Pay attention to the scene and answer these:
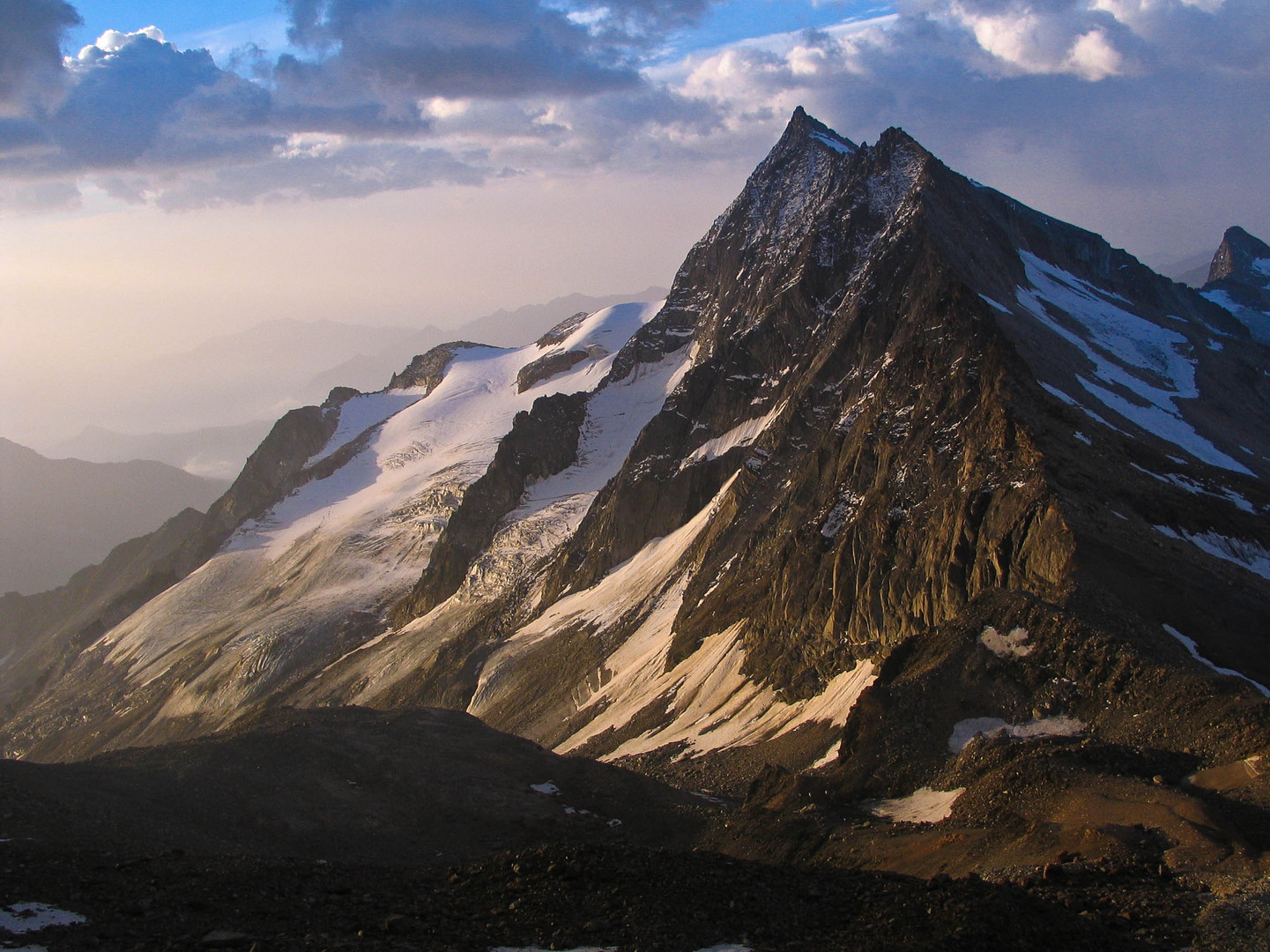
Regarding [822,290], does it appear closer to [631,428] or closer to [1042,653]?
[631,428]

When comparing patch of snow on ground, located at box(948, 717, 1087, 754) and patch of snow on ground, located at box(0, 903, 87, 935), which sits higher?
patch of snow on ground, located at box(0, 903, 87, 935)

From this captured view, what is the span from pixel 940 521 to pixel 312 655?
301ft

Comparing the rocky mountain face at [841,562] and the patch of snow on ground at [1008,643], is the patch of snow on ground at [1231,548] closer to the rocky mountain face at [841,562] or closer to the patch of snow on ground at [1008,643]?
the rocky mountain face at [841,562]

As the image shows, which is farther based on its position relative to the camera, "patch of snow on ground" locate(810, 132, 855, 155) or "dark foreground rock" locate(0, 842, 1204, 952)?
"patch of snow on ground" locate(810, 132, 855, 155)

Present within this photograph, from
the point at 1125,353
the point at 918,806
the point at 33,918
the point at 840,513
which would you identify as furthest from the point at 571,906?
the point at 1125,353

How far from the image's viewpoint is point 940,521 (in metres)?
68.8

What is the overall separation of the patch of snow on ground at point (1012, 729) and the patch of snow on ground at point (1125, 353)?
1877 inches

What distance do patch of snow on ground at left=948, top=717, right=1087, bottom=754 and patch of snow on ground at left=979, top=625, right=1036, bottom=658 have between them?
335cm

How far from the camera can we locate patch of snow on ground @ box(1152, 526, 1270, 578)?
2392 inches

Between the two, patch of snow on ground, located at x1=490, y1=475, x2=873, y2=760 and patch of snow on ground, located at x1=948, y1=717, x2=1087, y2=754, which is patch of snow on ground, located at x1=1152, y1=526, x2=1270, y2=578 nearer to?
patch of snow on ground, located at x1=490, y1=475, x2=873, y2=760

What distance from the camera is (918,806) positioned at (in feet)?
140

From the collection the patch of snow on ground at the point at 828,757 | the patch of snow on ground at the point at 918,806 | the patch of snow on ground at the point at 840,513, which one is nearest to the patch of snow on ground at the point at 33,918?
the patch of snow on ground at the point at 918,806

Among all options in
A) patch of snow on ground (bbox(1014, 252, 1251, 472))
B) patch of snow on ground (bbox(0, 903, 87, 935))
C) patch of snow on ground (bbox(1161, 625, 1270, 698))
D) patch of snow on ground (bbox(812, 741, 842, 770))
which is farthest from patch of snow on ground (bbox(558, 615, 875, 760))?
patch of snow on ground (bbox(0, 903, 87, 935))

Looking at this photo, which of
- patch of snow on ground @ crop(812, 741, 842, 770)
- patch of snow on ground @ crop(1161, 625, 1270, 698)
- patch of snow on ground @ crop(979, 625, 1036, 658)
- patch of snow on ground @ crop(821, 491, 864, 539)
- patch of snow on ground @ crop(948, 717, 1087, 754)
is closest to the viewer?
patch of snow on ground @ crop(948, 717, 1087, 754)
